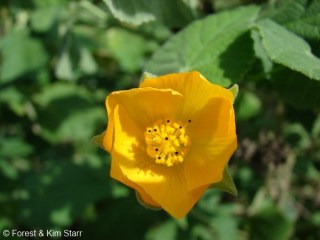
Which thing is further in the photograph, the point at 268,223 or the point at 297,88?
the point at 268,223

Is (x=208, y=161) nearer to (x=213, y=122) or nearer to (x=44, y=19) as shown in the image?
(x=213, y=122)

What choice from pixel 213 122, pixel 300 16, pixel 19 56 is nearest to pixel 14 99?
pixel 19 56

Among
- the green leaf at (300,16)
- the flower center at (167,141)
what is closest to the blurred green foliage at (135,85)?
the green leaf at (300,16)

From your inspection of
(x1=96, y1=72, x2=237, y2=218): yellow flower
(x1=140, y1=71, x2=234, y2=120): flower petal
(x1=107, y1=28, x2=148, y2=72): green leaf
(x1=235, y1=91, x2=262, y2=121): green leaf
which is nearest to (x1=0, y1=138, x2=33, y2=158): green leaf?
(x1=107, y1=28, x2=148, y2=72): green leaf

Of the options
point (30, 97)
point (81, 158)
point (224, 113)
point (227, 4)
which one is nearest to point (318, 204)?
point (227, 4)

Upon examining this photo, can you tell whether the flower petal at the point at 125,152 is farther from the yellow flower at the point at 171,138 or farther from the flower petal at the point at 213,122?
the flower petal at the point at 213,122
